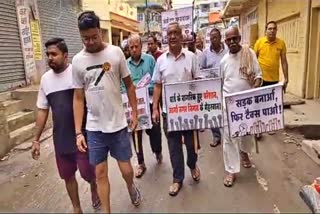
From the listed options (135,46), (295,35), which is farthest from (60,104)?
(295,35)

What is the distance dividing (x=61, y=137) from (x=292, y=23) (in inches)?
358

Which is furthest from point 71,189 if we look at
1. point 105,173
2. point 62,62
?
point 62,62

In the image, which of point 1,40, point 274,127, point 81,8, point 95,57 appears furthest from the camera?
point 81,8

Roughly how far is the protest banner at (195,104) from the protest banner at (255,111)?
0.18 m

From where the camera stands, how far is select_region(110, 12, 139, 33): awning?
22266 millimetres

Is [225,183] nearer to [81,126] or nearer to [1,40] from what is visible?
[81,126]

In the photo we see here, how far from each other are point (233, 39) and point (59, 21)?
8.74m

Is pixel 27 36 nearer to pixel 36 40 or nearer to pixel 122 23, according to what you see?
pixel 36 40

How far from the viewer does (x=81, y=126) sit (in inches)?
127

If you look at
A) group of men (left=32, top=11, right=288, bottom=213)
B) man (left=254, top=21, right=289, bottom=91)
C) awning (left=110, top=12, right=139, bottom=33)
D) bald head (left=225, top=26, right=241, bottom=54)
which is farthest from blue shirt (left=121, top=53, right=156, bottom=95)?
awning (left=110, top=12, right=139, bottom=33)

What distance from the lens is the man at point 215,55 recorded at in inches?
235

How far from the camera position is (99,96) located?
3105 millimetres

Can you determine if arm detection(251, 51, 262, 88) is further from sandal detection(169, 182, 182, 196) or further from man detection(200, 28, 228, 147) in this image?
man detection(200, 28, 228, 147)

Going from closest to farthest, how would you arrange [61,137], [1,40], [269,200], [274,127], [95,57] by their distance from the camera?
[95,57] < [61,137] < [269,200] < [274,127] < [1,40]
